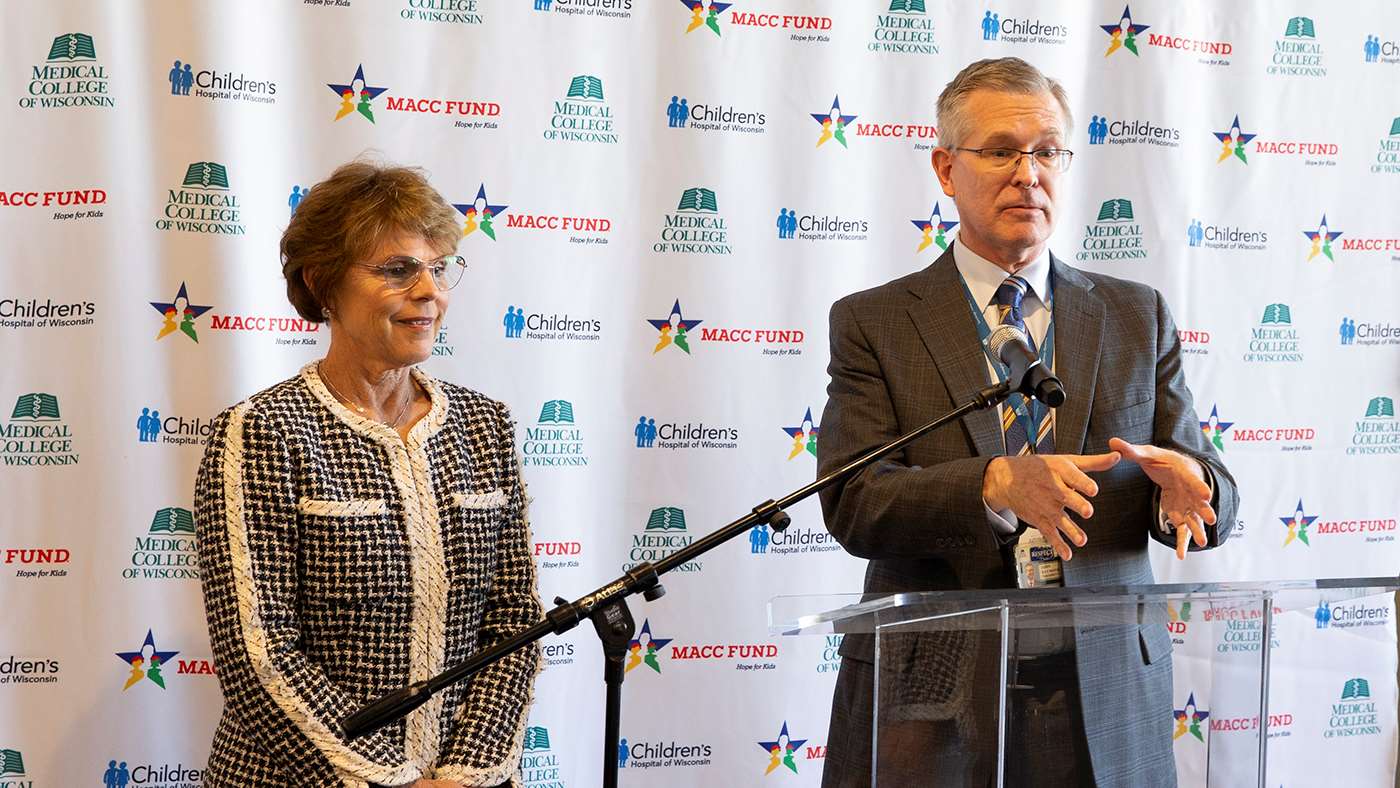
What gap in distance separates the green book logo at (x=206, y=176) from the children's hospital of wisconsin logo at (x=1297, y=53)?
3.15 metres

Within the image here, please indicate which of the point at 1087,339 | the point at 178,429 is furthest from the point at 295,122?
the point at 1087,339

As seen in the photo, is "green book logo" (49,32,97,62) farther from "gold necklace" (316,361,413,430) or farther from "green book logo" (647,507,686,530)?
"green book logo" (647,507,686,530)

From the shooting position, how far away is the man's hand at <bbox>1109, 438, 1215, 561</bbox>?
6.66ft

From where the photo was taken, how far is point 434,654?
2.39 m

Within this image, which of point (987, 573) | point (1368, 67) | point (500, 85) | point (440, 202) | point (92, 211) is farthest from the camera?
point (1368, 67)

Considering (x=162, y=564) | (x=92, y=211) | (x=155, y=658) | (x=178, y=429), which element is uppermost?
(x=92, y=211)

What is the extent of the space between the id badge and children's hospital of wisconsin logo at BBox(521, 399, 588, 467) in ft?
5.29

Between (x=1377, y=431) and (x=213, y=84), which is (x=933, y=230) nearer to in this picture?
(x=1377, y=431)

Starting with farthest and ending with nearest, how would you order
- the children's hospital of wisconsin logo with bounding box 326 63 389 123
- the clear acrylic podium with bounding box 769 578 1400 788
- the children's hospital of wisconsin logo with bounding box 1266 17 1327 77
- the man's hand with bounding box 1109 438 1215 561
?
the children's hospital of wisconsin logo with bounding box 1266 17 1327 77
the children's hospital of wisconsin logo with bounding box 326 63 389 123
the man's hand with bounding box 1109 438 1215 561
the clear acrylic podium with bounding box 769 578 1400 788

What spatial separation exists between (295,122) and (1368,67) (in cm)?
331

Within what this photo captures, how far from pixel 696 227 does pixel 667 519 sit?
827mm

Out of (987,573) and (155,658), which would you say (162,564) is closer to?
(155,658)

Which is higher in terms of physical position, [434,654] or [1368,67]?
[1368,67]

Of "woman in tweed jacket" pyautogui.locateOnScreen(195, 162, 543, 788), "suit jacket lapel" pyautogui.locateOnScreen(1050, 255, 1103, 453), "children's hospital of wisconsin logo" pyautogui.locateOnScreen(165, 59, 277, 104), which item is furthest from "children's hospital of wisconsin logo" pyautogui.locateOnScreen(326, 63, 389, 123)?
"suit jacket lapel" pyautogui.locateOnScreen(1050, 255, 1103, 453)
